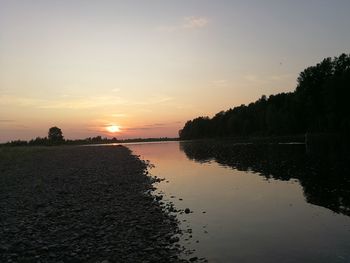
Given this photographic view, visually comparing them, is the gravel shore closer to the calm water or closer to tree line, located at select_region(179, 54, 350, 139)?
the calm water

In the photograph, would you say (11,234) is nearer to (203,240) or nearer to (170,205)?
(203,240)

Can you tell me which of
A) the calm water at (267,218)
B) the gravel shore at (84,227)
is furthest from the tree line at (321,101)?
the gravel shore at (84,227)

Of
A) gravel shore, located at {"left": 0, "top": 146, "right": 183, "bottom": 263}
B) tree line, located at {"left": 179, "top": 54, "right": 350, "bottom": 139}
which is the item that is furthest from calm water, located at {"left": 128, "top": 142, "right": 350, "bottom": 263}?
tree line, located at {"left": 179, "top": 54, "right": 350, "bottom": 139}

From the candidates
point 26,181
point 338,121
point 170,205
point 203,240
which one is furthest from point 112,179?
point 338,121

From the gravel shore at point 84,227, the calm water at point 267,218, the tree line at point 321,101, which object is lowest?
the calm water at point 267,218

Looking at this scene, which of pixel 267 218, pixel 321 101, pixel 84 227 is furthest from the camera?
pixel 321 101

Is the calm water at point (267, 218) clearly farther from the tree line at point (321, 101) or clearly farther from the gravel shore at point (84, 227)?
the tree line at point (321, 101)

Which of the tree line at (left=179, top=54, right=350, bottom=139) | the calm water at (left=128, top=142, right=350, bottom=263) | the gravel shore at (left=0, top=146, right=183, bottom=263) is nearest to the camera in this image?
the gravel shore at (left=0, top=146, right=183, bottom=263)

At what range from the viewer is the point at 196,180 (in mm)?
36750

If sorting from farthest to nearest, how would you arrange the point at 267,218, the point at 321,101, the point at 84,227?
the point at 321,101, the point at 267,218, the point at 84,227

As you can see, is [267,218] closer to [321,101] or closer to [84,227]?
[84,227]

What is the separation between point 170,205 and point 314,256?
1136cm

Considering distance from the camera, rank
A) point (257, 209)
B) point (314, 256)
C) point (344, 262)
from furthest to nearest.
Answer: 1. point (257, 209)
2. point (314, 256)
3. point (344, 262)

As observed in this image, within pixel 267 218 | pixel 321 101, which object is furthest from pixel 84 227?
pixel 321 101
